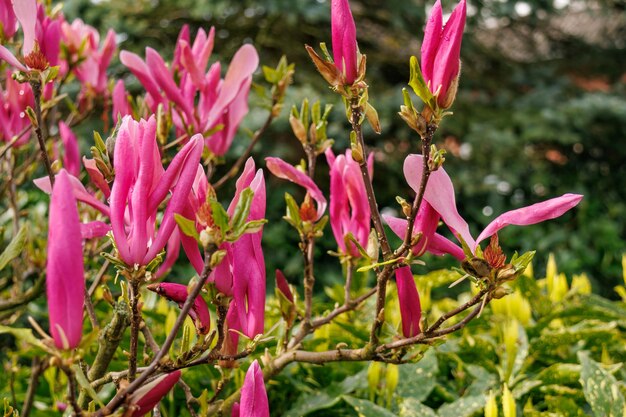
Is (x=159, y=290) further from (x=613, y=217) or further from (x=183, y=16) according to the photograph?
(x=613, y=217)

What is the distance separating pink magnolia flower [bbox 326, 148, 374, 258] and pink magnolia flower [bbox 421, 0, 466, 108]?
9.8 inches

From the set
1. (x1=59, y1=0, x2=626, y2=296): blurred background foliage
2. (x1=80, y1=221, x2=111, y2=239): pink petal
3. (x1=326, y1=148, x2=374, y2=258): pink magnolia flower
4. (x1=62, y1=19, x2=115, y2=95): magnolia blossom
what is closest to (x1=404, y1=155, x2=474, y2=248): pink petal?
(x1=326, y1=148, x2=374, y2=258): pink magnolia flower

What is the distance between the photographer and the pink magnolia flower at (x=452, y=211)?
661 millimetres

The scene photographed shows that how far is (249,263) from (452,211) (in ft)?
0.69

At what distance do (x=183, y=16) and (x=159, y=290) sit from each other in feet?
16.5

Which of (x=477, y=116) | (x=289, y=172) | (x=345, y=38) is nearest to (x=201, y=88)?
(x=289, y=172)

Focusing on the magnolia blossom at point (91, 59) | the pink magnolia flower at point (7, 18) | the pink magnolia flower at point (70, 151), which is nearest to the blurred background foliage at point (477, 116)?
the magnolia blossom at point (91, 59)

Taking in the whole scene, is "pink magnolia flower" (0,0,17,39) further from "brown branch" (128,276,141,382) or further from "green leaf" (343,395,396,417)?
"green leaf" (343,395,396,417)

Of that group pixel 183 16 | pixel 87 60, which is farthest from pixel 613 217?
pixel 87 60

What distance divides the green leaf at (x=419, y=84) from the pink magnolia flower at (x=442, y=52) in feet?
0.06

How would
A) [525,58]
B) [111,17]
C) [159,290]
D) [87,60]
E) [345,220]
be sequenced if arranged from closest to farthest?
[159,290]
[345,220]
[87,60]
[111,17]
[525,58]

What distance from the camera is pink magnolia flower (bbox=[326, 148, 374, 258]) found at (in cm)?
91

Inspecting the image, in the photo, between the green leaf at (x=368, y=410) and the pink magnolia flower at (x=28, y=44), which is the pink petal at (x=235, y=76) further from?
the green leaf at (x=368, y=410)

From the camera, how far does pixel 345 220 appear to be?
3.11ft
